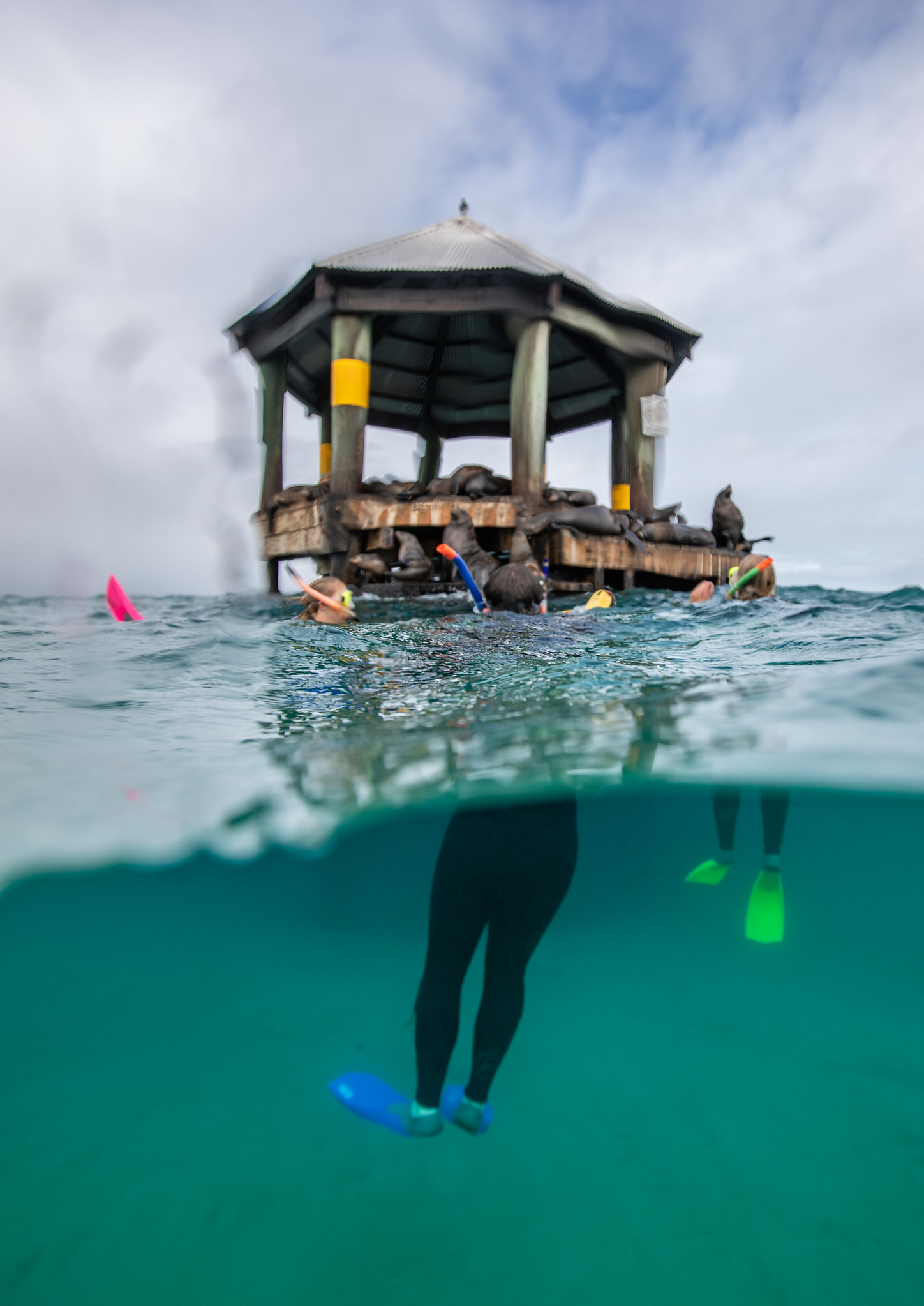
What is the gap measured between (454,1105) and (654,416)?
15106 mm

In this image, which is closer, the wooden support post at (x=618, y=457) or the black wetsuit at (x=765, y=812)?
the black wetsuit at (x=765, y=812)

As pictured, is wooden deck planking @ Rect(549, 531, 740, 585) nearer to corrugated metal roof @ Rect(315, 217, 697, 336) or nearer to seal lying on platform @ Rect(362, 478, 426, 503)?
seal lying on platform @ Rect(362, 478, 426, 503)

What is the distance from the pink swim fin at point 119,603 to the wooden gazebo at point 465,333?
3.93 m

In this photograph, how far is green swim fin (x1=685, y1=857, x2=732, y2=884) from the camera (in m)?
8.80

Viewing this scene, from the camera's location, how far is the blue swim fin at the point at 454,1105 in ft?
10.9

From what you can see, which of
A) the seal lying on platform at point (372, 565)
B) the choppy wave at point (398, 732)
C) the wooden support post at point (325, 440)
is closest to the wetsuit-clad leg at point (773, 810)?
the choppy wave at point (398, 732)

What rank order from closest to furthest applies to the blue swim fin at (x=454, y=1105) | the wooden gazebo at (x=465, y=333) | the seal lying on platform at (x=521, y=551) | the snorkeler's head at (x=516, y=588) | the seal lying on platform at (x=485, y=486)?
the blue swim fin at (x=454, y=1105)
the snorkeler's head at (x=516, y=588)
the seal lying on platform at (x=521, y=551)
the wooden gazebo at (x=465, y=333)
the seal lying on platform at (x=485, y=486)

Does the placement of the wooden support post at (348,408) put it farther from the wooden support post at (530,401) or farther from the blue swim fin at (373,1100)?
the blue swim fin at (373,1100)

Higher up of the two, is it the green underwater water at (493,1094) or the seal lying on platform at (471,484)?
the seal lying on platform at (471,484)

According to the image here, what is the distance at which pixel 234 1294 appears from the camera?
403cm

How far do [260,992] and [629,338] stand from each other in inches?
594

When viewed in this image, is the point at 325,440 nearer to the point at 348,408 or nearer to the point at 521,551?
the point at 348,408

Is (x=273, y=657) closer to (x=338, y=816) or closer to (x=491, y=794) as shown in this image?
(x=338, y=816)

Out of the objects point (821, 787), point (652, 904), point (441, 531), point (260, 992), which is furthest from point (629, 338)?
point (260, 992)
